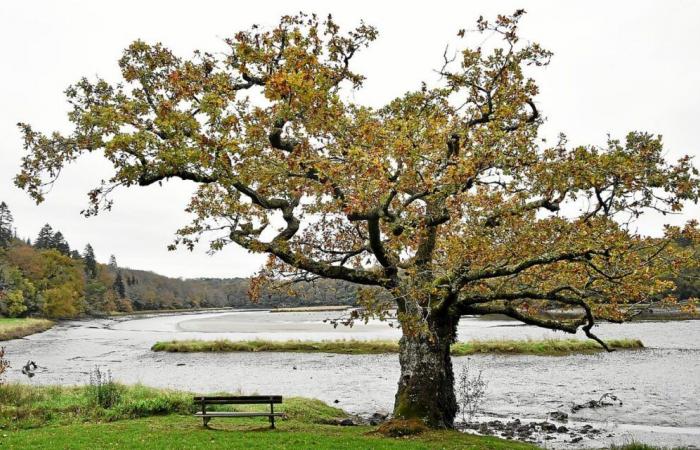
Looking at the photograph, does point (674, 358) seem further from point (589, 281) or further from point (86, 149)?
point (86, 149)

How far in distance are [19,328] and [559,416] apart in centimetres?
8367

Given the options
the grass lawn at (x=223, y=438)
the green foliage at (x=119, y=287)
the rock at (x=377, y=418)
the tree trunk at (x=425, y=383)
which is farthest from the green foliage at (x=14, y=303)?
the tree trunk at (x=425, y=383)

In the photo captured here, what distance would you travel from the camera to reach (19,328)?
81688 mm

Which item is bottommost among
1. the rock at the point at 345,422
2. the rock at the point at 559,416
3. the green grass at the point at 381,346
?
the green grass at the point at 381,346

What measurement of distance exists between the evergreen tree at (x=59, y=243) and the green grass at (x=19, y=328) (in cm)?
5994

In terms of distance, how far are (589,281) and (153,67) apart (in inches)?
572

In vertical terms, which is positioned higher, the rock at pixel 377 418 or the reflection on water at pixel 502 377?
the rock at pixel 377 418

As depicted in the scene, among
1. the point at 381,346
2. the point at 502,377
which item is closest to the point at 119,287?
the point at 381,346

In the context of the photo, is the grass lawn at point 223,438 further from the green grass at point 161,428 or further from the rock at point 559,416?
the rock at point 559,416

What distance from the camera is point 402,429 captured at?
15.7 m

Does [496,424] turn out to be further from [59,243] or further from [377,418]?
[59,243]

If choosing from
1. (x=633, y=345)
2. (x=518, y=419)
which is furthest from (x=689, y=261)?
(x=633, y=345)

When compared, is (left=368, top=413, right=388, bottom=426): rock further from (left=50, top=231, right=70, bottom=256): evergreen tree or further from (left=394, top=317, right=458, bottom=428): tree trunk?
(left=50, top=231, right=70, bottom=256): evergreen tree

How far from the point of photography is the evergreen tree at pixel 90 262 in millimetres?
160125
